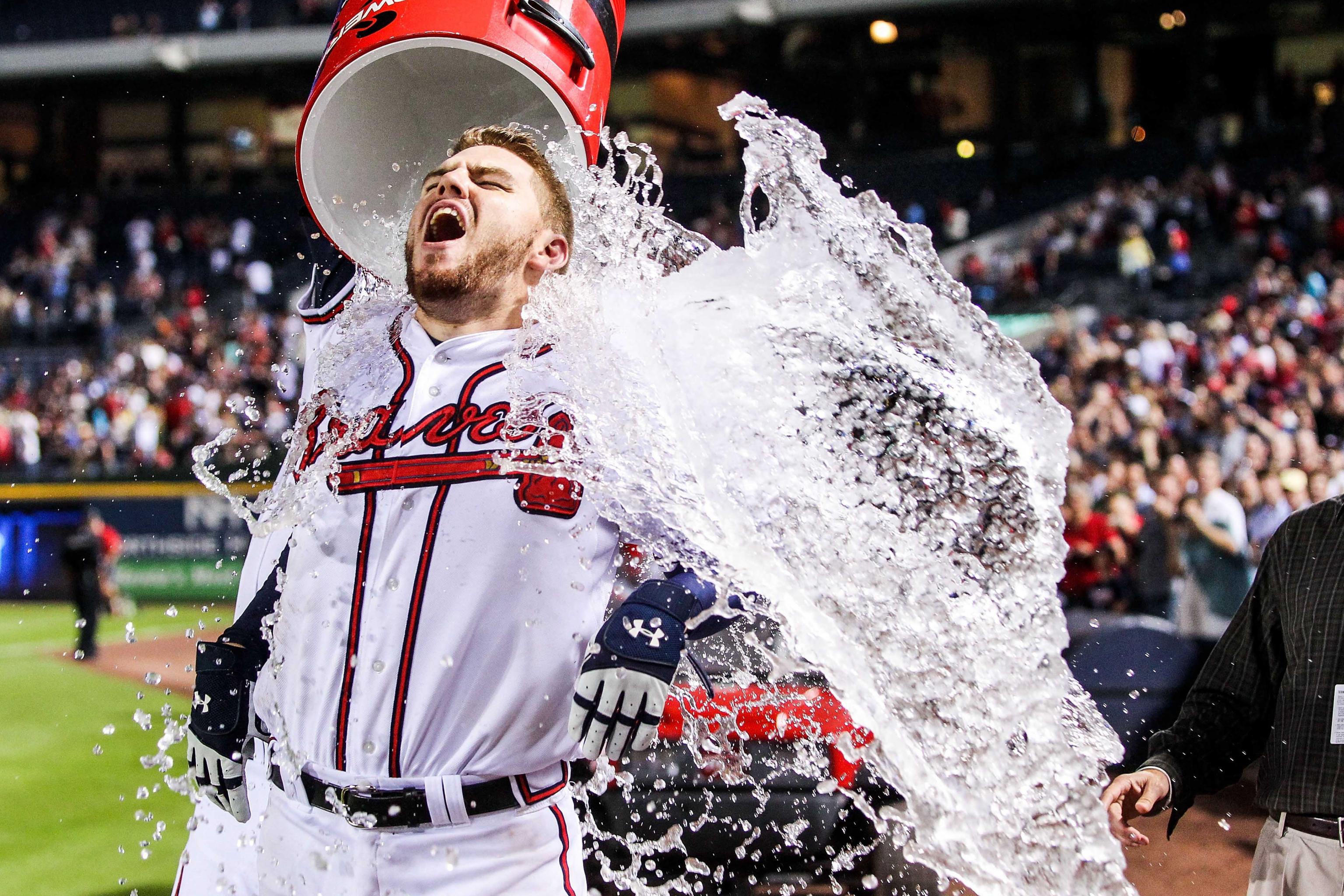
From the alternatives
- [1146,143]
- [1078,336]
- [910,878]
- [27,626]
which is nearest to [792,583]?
[910,878]

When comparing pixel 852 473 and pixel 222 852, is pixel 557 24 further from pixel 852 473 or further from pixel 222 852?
pixel 222 852

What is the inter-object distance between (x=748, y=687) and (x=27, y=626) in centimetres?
1190

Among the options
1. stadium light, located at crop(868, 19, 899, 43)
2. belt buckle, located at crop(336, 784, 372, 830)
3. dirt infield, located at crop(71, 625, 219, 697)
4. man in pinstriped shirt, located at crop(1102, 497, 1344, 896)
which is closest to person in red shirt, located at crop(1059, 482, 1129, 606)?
man in pinstriped shirt, located at crop(1102, 497, 1344, 896)

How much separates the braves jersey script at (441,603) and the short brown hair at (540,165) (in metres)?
0.38

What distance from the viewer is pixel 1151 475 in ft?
26.8

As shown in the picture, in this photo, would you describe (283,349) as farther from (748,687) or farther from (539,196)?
(539,196)

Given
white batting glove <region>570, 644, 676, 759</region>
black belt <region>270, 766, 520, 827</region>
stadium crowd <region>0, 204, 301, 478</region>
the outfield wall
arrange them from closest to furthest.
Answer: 1. white batting glove <region>570, 644, 676, 759</region>
2. black belt <region>270, 766, 520, 827</region>
3. the outfield wall
4. stadium crowd <region>0, 204, 301, 478</region>

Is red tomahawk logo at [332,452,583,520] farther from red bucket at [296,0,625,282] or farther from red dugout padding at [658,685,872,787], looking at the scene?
red dugout padding at [658,685,872,787]

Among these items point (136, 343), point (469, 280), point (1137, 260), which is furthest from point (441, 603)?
point (136, 343)

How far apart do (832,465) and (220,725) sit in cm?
135

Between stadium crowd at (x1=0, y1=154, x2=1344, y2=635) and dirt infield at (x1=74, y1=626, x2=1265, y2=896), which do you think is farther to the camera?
stadium crowd at (x1=0, y1=154, x2=1344, y2=635)

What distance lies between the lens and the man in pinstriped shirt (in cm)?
235

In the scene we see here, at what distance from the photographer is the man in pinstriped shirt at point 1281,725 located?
2.35 meters

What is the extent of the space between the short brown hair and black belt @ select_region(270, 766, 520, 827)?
944mm
